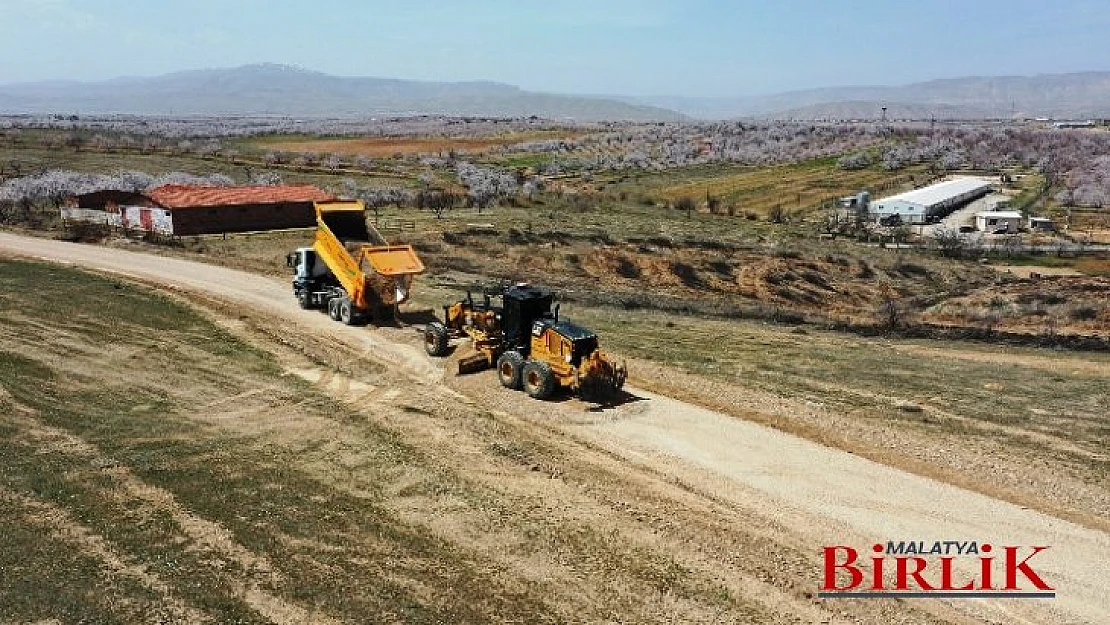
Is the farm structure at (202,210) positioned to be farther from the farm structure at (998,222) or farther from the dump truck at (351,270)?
the farm structure at (998,222)

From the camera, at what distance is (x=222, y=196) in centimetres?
4631

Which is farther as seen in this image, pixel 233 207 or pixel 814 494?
pixel 233 207

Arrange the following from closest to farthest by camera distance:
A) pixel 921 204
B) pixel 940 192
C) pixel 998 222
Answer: pixel 998 222
pixel 921 204
pixel 940 192

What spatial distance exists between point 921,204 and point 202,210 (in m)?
60.7

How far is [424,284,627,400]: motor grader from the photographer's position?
18.6 metres

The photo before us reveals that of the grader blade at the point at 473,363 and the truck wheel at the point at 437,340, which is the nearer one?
the grader blade at the point at 473,363

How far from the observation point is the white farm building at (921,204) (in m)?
72.8

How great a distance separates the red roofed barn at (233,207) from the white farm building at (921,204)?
4997cm

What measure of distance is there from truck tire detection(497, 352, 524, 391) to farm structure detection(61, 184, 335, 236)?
31.0 meters

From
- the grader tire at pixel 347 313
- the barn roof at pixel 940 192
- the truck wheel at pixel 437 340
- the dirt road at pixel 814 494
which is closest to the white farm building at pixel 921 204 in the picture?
the barn roof at pixel 940 192

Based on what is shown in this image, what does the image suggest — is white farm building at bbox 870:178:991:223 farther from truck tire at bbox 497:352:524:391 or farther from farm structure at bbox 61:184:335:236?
truck tire at bbox 497:352:524:391

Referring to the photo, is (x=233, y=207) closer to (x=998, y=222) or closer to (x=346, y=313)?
(x=346, y=313)

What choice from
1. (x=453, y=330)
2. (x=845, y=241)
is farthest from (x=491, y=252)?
(x=845, y=241)

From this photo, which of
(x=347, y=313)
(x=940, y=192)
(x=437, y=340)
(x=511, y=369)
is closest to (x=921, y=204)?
(x=940, y=192)
